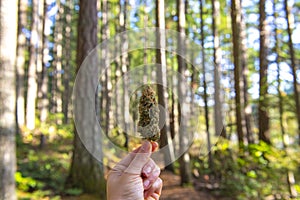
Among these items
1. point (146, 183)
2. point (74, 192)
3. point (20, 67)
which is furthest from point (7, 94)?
point (20, 67)

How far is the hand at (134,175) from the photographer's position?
4.62 ft

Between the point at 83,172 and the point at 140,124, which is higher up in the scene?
the point at 140,124

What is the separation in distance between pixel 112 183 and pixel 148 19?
19565mm

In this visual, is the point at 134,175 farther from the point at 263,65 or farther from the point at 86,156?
the point at 263,65

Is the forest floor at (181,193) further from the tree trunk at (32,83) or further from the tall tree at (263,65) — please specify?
the tree trunk at (32,83)

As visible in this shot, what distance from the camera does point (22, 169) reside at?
8047 millimetres

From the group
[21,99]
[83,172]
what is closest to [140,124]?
[83,172]

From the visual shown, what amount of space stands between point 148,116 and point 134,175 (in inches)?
13.6

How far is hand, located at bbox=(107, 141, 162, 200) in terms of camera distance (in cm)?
141

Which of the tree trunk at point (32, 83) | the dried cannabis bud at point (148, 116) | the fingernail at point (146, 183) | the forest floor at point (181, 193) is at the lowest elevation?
the forest floor at point (181, 193)

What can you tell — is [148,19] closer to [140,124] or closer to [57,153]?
[57,153]

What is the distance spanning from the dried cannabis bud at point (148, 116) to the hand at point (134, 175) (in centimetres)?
7

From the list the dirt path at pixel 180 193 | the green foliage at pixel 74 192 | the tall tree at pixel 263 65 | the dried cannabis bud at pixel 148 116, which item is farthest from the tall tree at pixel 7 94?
the tall tree at pixel 263 65

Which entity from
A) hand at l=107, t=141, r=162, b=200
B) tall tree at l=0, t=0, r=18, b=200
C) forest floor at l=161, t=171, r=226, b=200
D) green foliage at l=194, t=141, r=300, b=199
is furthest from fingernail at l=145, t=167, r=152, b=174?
forest floor at l=161, t=171, r=226, b=200
